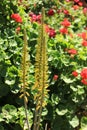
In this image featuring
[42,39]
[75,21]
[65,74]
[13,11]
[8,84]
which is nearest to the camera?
[42,39]

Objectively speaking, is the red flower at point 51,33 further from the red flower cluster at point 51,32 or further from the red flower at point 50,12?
the red flower at point 50,12

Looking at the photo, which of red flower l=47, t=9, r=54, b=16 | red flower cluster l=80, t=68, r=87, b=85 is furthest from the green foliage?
red flower l=47, t=9, r=54, b=16

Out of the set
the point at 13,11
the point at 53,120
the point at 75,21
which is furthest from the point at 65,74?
the point at 75,21

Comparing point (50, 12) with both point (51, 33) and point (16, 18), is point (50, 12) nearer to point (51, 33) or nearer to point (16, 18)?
point (51, 33)

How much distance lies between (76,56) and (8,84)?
1.04m

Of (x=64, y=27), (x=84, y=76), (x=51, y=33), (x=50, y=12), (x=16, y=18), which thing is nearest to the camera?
(x=84, y=76)

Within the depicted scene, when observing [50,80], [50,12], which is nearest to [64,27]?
[50,12]

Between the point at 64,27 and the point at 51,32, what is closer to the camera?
the point at 51,32

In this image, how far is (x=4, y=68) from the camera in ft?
14.7

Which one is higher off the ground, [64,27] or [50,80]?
[64,27]

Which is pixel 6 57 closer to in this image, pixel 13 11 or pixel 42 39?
pixel 13 11

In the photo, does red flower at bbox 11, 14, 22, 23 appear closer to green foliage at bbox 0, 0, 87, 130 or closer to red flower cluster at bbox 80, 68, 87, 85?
green foliage at bbox 0, 0, 87, 130

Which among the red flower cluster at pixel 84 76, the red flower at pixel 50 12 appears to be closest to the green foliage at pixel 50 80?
the red flower cluster at pixel 84 76

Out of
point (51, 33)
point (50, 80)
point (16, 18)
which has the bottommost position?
point (50, 80)
